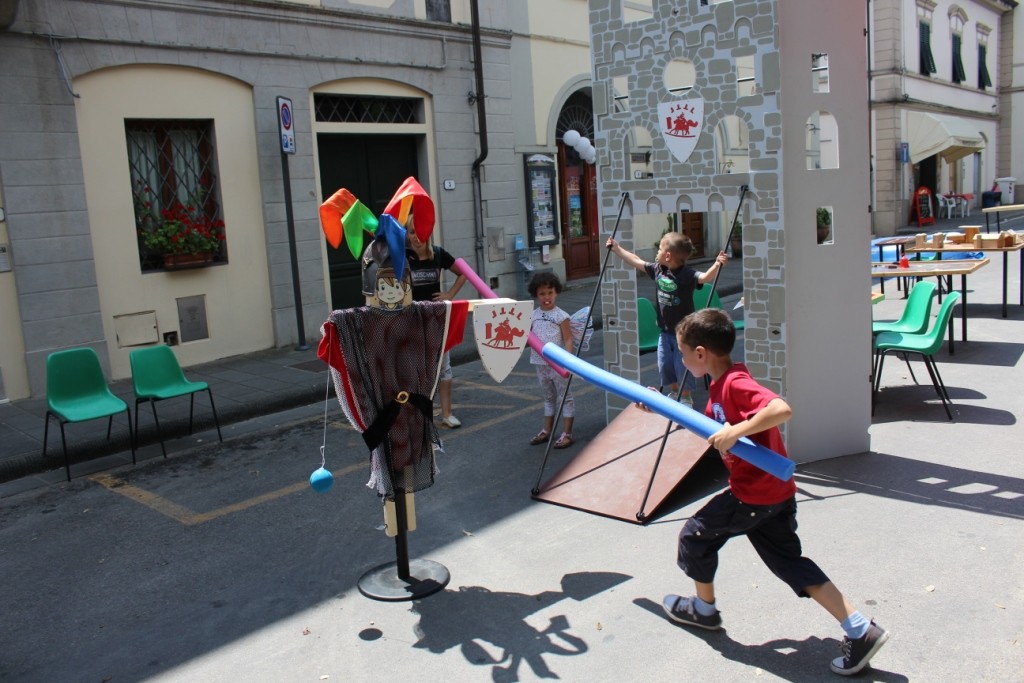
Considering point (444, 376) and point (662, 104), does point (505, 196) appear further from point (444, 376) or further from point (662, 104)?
point (662, 104)

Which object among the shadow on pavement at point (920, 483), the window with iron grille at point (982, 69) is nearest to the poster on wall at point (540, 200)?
the shadow on pavement at point (920, 483)

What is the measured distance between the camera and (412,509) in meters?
4.77

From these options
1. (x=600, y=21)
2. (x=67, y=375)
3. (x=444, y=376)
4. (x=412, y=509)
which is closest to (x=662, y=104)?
(x=600, y=21)

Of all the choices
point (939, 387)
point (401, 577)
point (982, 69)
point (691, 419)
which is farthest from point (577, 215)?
point (982, 69)

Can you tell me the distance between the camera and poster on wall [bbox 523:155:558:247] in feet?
50.1

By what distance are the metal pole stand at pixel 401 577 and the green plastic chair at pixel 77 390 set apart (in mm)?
3420

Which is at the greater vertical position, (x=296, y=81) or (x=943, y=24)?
(x=943, y=24)

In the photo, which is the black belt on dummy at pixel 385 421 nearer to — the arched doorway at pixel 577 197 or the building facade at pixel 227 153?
the building facade at pixel 227 153

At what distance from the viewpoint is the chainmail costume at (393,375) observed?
423 centimetres

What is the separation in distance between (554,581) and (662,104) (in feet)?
11.2

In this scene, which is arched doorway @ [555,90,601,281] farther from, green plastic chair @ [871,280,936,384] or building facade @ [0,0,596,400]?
green plastic chair @ [871,280,936,384]

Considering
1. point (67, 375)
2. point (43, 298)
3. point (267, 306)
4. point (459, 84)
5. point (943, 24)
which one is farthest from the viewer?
point (943, 24)

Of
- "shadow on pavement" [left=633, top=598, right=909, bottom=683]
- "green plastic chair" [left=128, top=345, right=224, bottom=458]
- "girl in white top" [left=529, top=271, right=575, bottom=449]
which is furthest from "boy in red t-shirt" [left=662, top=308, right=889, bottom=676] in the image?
"green plastic chair" [left=128, top=345, right=224, bottom=458]

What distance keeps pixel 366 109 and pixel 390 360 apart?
9252 millimetres
